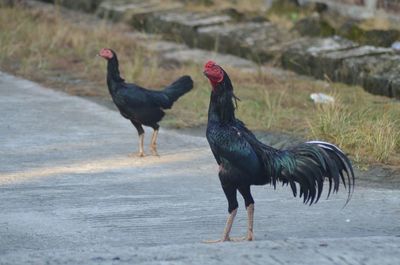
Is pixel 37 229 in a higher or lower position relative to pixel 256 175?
lower

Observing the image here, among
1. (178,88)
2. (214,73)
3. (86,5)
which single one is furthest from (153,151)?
(86,5)

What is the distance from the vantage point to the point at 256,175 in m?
6.89

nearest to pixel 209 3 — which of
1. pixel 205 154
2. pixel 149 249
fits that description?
pixel 205 154

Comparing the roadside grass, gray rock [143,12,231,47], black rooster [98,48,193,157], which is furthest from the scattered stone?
black rooster [98,48,193,157]

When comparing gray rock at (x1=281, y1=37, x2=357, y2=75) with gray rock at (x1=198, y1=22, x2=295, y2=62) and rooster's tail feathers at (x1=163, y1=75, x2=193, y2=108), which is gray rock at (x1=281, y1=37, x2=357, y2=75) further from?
rooster's tail feathers at (x1=163, y1=75, x2=193, y2=108)

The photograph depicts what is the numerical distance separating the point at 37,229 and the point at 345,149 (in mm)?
3654

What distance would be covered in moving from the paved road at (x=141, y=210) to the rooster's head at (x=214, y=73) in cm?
111

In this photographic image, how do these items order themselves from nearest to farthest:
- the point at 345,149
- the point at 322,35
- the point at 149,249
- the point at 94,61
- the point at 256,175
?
1. the point at 149,249
2. the point at 256,175
3. the point at 345,149
4. the point at 94,61
5. the point at 322,35

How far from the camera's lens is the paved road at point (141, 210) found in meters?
6.20

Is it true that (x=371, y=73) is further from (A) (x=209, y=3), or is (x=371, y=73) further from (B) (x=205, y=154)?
(A) (x=209, y=3)

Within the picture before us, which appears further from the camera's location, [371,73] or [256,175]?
[371,73]

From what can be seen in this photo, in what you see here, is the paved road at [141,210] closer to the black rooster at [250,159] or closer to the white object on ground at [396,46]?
the black rooster at [250,159]

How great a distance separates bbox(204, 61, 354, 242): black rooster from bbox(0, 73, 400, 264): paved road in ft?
1.29

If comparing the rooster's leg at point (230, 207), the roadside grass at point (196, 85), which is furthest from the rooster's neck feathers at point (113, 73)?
the rooster's leg at point (230, 207)
